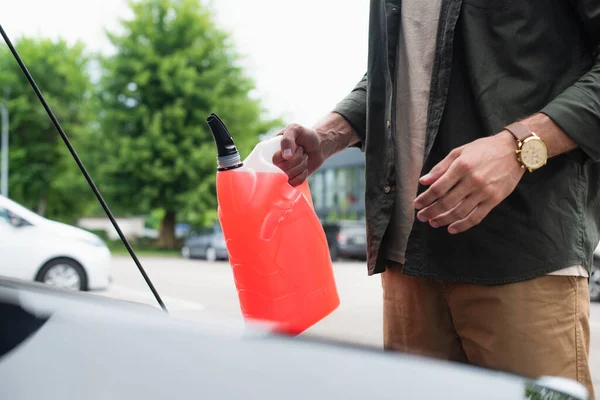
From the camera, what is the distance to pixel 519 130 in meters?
0.92

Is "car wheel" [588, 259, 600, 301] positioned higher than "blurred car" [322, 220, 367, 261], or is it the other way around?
"car wheel" [588, 259, 600, 301]

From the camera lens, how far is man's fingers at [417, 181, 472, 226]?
86 centimetres

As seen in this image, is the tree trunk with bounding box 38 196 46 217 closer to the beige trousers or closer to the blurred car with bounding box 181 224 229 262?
the blurred car with bounding box 181 224 229 262

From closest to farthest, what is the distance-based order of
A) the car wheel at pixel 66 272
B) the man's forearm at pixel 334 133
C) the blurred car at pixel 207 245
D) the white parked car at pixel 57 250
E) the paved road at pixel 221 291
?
1. the man's forearm at pixel 334 133
2. the paved road at pixel 221 291
3. the white parked car at pixel 57 250
4. the car wheel at pixel 66 272
5. the blurred car at pixel 207 245

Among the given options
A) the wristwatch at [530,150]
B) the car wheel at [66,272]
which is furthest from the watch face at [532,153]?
the car wheel at [66,272]

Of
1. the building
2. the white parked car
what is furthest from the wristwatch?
the building

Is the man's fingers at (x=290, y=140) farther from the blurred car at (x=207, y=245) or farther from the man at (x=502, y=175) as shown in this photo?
the blurred car at (x=207, y=245)

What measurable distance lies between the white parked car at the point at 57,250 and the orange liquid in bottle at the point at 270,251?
6.38m

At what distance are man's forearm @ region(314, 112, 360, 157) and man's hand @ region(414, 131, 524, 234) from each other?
42cm

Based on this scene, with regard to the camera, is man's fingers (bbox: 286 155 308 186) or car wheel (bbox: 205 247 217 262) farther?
car wheel (bbox: 205 247 217 262)

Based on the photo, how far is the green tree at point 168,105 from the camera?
22.0 meters

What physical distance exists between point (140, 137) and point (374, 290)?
46.9 ft

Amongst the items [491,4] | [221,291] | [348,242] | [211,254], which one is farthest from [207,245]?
[491,4]

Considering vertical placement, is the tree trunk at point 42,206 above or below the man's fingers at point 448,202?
below
